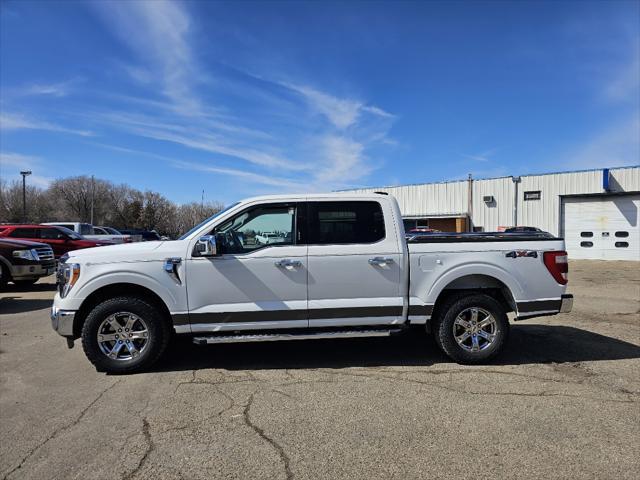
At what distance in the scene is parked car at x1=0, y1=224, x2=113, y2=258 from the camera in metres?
16.1

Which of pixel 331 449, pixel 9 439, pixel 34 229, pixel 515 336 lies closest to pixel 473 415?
pixel 331 449

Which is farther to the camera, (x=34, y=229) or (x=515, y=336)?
(x=34, y=229)

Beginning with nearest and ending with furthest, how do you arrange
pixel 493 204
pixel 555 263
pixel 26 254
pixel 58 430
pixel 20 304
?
pixel 58 430
pixel 555 263
pixel 20 304
pixel 26 254
pixel 493 204

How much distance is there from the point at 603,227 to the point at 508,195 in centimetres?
671

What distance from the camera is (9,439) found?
3551 millimetres

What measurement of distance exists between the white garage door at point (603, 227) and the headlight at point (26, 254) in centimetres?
2886

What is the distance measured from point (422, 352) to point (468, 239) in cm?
161

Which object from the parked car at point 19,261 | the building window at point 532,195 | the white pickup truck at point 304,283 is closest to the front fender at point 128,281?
the white pickup truck at point 304,283

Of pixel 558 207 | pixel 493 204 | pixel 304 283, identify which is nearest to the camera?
pixel 304 283

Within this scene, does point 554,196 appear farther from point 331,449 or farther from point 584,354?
point 331,449

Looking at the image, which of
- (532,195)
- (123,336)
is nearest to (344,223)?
(123,336)

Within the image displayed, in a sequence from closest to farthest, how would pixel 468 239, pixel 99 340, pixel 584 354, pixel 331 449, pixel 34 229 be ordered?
1. pixel 331 449
2. pixel 99 340
3. pixel 468 239
4. pixel 584 354
5. pixel 34 229

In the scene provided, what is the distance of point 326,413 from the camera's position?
3979 mm

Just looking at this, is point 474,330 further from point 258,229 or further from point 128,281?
point 128,281
